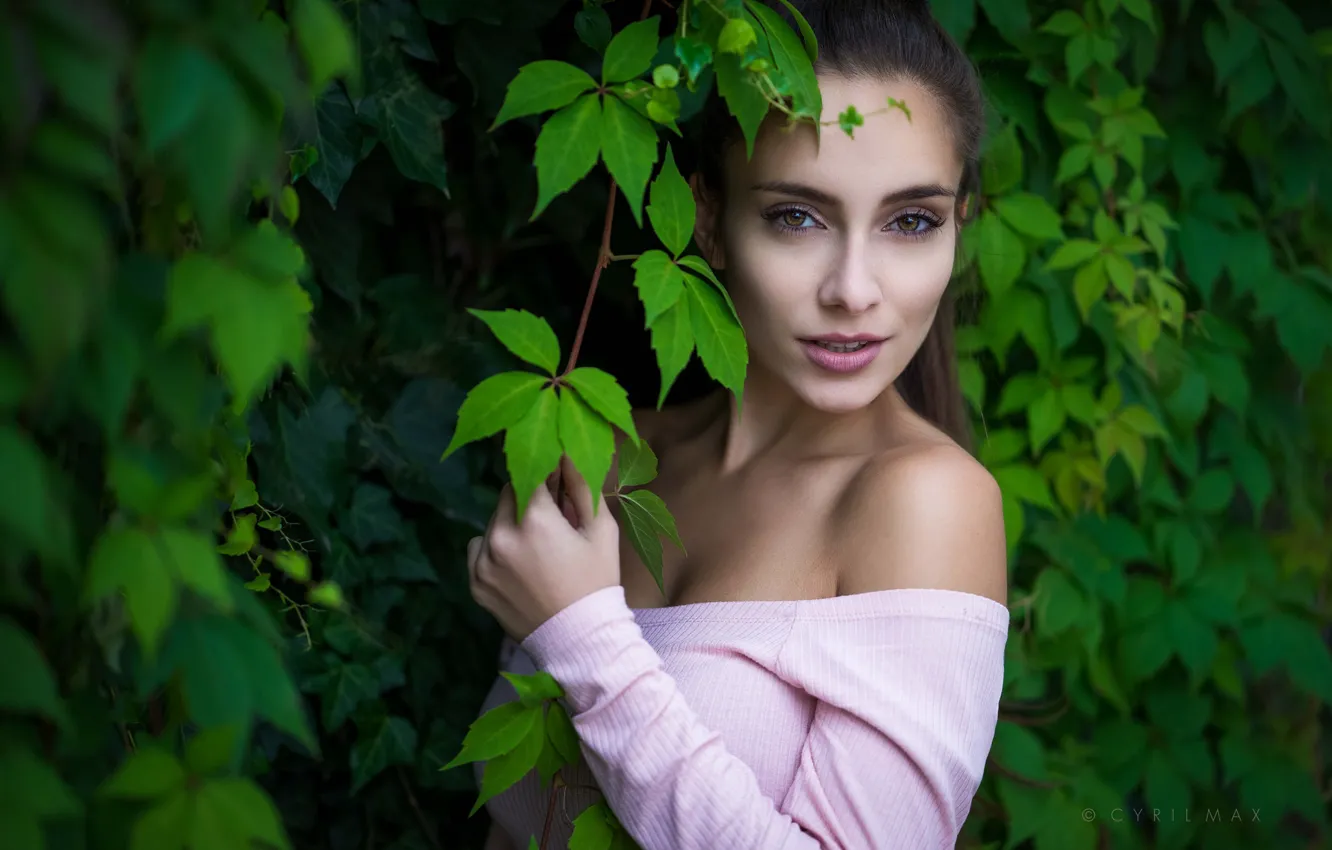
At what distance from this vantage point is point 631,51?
3.74ft

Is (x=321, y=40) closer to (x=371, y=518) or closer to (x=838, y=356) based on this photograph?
(x=838, y=356)

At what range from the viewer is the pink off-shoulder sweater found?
1220mm

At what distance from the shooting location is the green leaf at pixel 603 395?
42.7 inches

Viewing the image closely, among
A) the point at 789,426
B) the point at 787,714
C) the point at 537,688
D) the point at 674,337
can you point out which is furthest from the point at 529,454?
the point at 789,426

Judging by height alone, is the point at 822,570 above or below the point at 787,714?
above

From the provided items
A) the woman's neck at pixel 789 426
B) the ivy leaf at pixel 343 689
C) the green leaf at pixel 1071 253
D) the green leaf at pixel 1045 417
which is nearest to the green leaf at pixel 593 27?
the woman's neck at pixel 789 426

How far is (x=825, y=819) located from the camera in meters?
1.27

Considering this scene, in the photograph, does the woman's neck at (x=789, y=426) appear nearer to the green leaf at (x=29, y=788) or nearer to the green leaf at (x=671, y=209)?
the green leaf at (x=671, y=209)

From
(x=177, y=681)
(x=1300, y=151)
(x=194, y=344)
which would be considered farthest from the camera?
(x=1300, y=151)

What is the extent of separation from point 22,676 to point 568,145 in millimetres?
626

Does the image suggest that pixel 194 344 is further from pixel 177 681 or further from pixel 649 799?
pixel 649 799

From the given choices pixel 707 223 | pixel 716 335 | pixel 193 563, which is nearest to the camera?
pixel 193 563

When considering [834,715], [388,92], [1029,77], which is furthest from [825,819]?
[1029,77]

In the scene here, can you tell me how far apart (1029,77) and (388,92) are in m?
1.04
